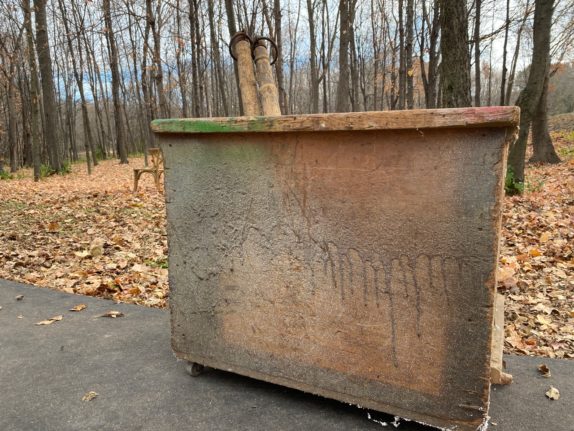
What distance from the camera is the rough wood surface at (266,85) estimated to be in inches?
103

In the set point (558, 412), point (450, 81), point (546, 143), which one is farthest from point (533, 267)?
point (546, 143)

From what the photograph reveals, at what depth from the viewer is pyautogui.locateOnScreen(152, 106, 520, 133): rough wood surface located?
1442mm

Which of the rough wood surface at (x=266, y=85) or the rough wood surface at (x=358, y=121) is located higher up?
the rough wood surface at (x=266, y=85)

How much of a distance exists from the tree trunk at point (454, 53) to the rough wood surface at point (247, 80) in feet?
12.4

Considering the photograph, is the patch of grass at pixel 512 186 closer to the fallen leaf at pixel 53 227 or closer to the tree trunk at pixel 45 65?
the fallen leaf at pixel 53 227

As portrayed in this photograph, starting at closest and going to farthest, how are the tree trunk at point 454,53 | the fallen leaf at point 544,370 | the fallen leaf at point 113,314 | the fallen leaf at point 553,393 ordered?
the fallen leaf at point 553,393 → the fallen leaf at point 544,370 → the fallen leaf at point 113,314 → the tree trunk at point 454,53

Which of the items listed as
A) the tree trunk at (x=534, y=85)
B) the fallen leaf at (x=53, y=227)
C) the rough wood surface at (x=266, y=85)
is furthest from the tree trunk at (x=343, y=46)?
the rough wood surface at (x=266, y=85)

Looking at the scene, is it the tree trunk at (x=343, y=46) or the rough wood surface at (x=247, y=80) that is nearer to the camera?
the rough wood surface at (x=247, y=80)

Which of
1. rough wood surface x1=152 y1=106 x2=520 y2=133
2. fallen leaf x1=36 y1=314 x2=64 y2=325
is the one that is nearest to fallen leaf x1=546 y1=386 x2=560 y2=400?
rough wood surface x1=152 y1=106 x2=520 y2=133

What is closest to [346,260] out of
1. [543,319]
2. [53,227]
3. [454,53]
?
[543,319]

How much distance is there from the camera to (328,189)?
1777 millimetres

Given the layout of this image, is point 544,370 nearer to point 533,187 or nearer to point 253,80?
point 253,80

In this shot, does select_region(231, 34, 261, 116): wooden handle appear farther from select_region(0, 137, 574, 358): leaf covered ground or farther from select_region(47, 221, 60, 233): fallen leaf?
select_region(47, 221, 60, 233): fallen leaf

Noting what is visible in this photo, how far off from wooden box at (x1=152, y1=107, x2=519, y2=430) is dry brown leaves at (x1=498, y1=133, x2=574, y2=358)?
4.37 feet
